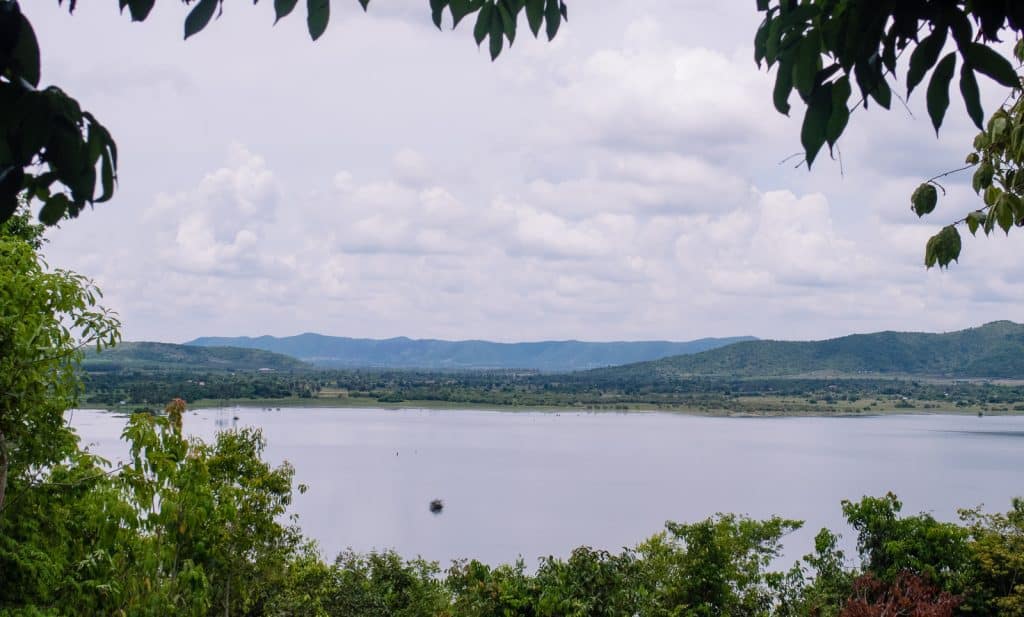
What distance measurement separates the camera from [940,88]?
1235mm

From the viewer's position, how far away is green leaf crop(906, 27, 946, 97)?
1.24 metres

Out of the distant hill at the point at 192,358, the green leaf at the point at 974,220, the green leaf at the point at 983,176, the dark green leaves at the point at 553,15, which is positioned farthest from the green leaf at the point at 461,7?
the distant hill at the point at 192,358

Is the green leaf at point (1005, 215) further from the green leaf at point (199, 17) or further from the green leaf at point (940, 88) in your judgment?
the green leaf at point (199, 17)

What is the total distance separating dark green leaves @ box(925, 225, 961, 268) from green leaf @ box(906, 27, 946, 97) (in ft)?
3.94

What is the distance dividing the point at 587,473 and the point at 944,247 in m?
43.7

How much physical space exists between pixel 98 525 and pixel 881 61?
4026 millimetres

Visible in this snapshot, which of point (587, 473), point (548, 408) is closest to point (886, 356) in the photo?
point (548, 408)

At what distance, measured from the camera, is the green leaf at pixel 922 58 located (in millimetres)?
1235

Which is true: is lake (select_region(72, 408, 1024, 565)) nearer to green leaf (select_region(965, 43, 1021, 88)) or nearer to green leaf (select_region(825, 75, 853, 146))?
green leaf (select_region(825, 75, 853, 146))

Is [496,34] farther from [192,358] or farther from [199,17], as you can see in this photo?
[192,358]

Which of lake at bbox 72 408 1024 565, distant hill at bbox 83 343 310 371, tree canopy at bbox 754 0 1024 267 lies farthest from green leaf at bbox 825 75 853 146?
distant hill at bbox 83 343 310 371

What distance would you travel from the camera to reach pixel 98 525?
4250 millimetres

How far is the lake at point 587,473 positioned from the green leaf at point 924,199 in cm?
2252

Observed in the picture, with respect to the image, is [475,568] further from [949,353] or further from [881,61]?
[949,353]
